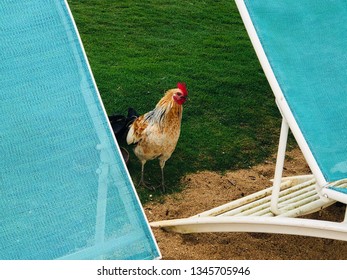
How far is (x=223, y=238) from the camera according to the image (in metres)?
3.98

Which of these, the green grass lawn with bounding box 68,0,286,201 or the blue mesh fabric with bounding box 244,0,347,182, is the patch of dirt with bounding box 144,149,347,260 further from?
the blue mesh fabric with bounding box 244,0,347,182

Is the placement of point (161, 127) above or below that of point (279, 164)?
below

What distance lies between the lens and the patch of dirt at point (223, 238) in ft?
12.5

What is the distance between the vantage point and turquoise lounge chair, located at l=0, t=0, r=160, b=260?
251cm

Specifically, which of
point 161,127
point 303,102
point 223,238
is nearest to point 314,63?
point 303,102

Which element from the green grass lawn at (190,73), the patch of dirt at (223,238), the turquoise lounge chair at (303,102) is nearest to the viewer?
the turquoise lounge chair at (303,102)

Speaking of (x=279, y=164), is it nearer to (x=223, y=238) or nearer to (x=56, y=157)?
(x=223, y=238)

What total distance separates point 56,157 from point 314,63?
5.38 feet

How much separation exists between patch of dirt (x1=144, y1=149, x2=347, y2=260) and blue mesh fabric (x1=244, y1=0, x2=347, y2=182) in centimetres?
96

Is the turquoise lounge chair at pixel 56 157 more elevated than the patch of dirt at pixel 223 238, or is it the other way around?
the turquoise lounge chair at pixel 56 157

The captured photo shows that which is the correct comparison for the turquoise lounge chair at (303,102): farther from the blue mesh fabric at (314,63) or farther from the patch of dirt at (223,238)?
the patch of dirt at (223,238)

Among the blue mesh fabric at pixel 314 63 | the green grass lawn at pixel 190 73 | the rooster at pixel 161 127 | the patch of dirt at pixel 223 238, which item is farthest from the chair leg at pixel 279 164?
the green grass lawn at pixel 190 73

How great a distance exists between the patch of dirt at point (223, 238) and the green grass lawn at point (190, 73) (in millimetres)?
167

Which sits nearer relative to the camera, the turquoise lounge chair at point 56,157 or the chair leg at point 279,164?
the turquoise lounge chair at point 56,157
